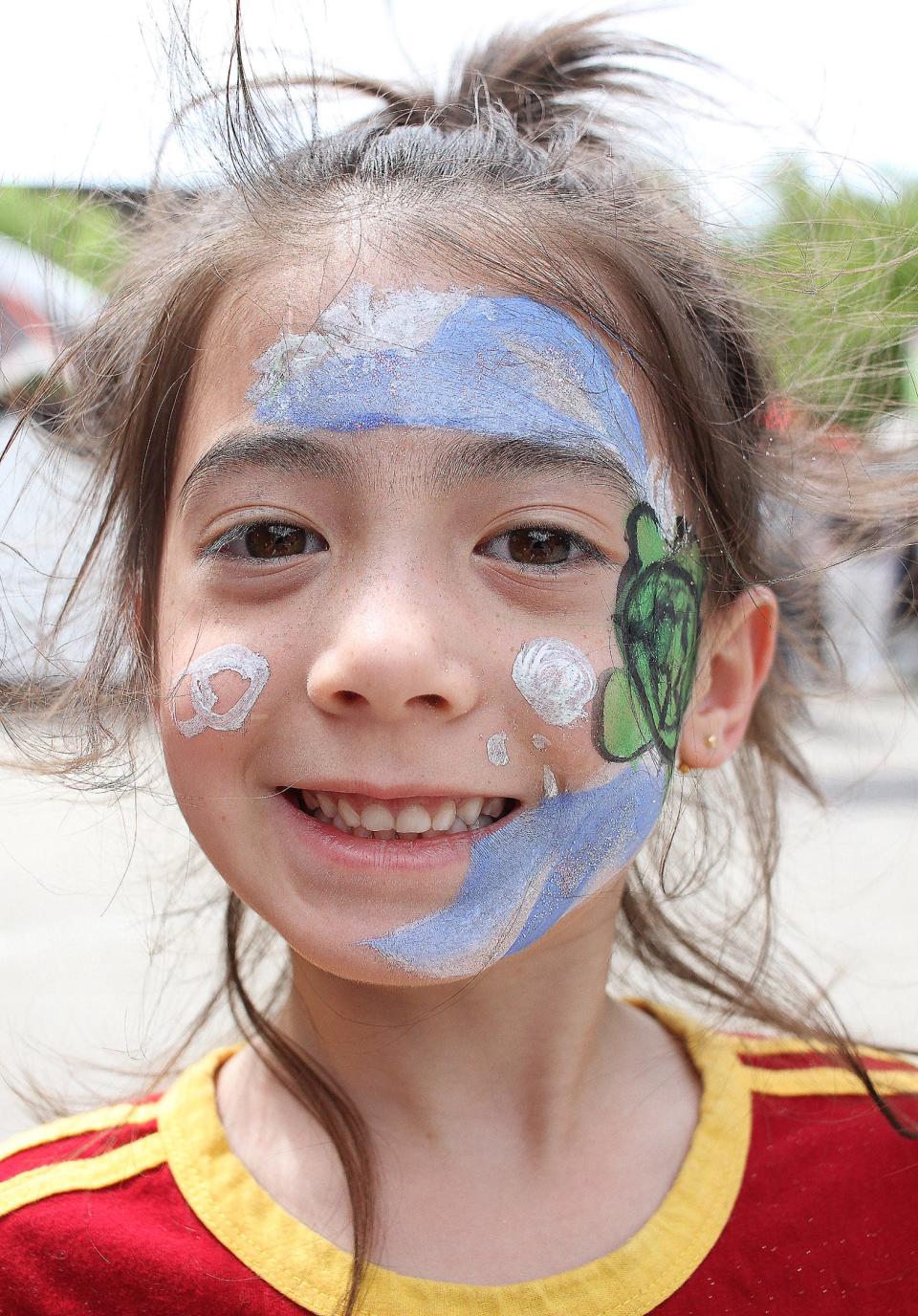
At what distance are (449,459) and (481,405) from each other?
0.07 m

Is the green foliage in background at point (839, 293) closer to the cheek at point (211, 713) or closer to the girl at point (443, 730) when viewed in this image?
the girl at point (443, 730)

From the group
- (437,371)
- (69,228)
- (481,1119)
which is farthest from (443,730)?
(69,228)

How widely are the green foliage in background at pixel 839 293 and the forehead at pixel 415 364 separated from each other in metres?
0.46

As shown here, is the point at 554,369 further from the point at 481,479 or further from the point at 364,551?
the point at 364,551

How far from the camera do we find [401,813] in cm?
133

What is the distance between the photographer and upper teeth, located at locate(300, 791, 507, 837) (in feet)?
4.34

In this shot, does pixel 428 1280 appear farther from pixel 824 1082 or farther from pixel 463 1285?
pixel 824 1082

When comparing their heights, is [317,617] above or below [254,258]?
below

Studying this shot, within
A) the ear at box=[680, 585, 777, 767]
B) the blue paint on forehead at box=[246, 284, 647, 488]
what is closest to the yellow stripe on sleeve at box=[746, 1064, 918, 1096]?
the ear at box=[680, 585, 777, 767]

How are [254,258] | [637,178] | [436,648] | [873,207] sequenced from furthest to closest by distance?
[873,207] → [637,178] → [254,258] → [436,648]

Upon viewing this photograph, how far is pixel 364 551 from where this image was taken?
4.27 ft

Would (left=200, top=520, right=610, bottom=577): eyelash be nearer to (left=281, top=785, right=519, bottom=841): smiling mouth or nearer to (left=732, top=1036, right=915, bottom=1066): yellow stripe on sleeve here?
(left=281, top=785, right=519, bottom=841): smiling mouth

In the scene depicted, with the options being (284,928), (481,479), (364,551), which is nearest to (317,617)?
(364,551)

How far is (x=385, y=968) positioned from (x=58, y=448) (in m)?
0.99
